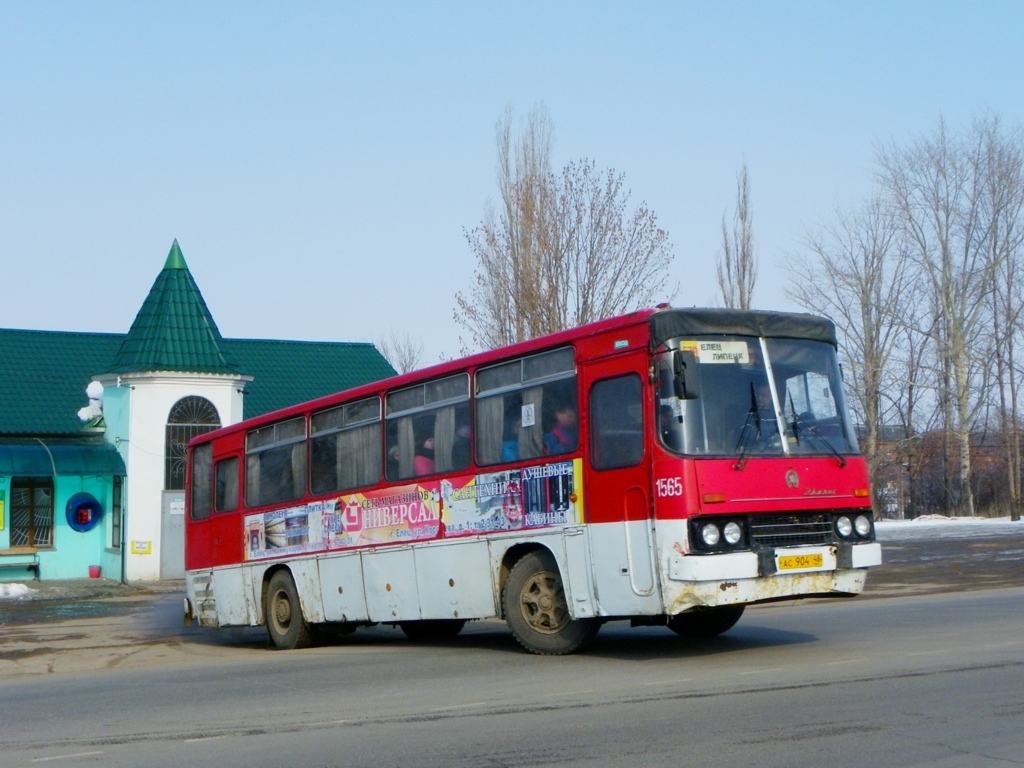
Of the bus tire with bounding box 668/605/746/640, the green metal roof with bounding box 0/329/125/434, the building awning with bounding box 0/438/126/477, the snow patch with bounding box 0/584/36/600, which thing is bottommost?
the bus tire with bounding box 668/605/746/640

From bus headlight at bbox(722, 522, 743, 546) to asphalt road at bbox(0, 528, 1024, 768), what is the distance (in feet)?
3.58

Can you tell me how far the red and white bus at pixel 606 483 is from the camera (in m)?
11.0

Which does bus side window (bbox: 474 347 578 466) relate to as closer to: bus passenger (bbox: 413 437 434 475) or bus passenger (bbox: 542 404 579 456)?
bus passenger (bbox: 542 404 579 456)

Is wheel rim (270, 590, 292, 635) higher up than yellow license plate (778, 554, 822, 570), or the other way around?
yellow license plate (778, 554, 822, 570)

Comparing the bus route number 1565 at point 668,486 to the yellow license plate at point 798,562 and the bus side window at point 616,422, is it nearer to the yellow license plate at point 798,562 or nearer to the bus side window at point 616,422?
the bus side window at point 616,422

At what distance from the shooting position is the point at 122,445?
109 feet

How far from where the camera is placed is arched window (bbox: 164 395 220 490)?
33406 mm

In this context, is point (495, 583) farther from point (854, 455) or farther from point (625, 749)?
point (625, 749)

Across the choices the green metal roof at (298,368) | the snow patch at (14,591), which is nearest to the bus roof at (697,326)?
the snow patch at (14,591)

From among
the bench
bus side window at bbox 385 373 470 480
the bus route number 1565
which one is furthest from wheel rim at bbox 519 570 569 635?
the bench

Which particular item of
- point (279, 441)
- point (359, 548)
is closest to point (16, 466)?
point (279, 441)

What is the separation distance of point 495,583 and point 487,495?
2.91 feet

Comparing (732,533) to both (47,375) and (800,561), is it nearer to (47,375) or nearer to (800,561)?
(800,561)

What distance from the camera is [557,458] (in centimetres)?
1227
